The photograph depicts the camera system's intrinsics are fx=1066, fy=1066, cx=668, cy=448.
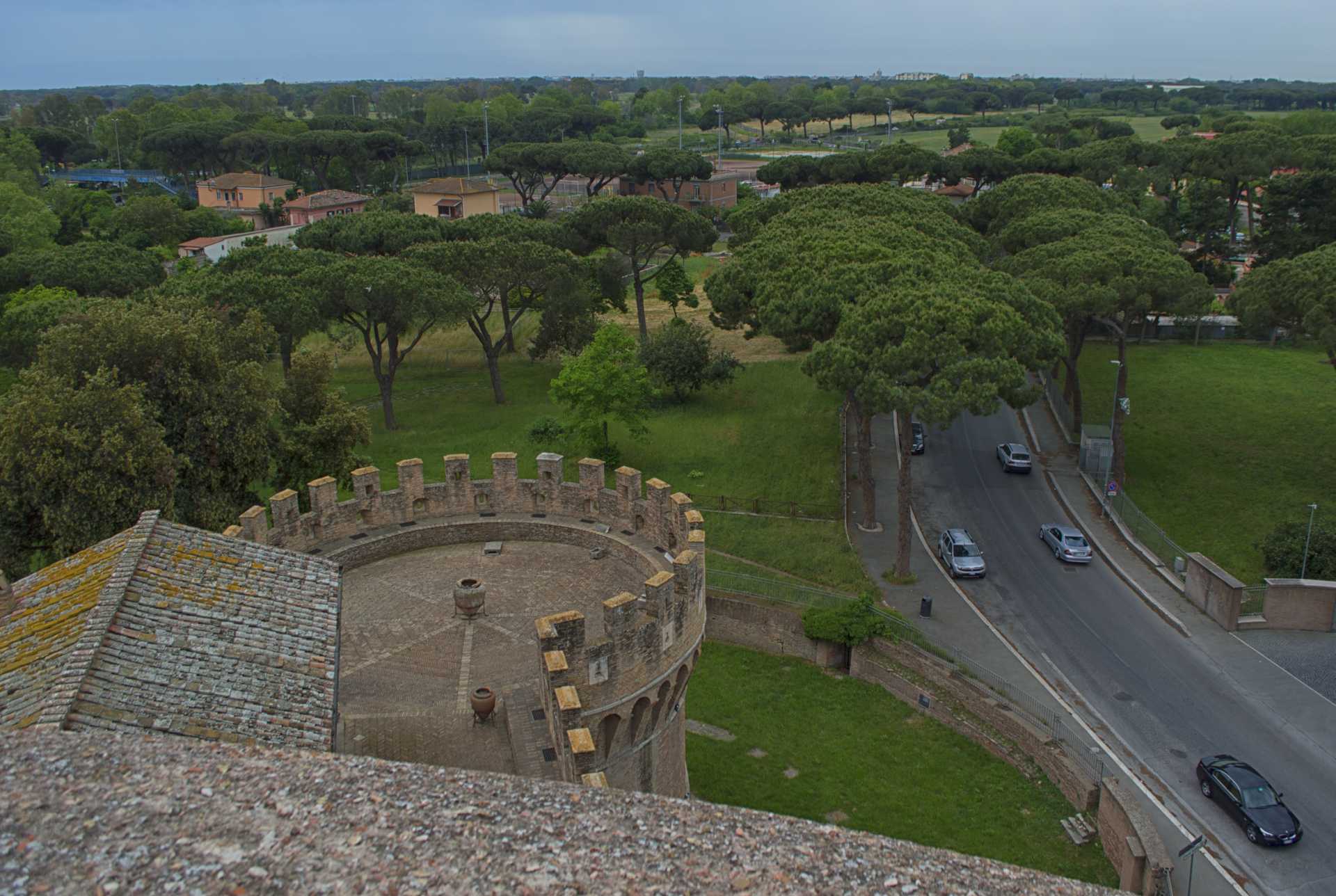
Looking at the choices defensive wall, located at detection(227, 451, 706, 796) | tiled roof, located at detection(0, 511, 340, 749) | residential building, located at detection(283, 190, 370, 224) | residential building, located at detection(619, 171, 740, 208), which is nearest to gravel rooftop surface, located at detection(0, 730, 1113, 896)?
tiled roof, located at detection(0, 511, 340, 749)

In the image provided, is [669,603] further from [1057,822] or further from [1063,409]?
[1063,409]

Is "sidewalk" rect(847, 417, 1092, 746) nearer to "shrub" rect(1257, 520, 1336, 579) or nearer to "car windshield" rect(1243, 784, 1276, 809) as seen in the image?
"car windshield" rect(1243, 784, 1276, 809)

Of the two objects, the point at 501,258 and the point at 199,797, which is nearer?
the point at 199,797

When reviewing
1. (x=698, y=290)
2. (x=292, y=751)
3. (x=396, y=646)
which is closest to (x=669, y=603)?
(x=396, y=646)

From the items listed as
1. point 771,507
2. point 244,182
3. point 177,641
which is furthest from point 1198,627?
point 244,182

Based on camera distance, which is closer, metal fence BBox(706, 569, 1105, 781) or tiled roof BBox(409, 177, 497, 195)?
metal fence BBox(706, 569, 1105, 781)

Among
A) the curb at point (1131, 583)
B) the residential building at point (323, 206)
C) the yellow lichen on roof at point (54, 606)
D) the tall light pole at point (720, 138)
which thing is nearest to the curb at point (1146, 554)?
the curb at point (1131, 583)

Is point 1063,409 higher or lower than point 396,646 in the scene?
lower
